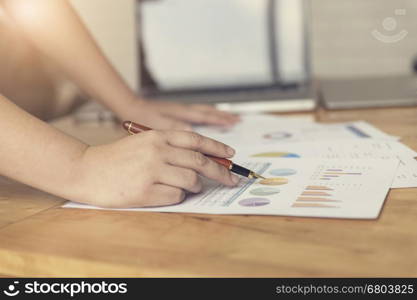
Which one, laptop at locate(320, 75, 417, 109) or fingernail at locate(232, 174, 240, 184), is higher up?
laptop at locate(320, 75, 417, 109)

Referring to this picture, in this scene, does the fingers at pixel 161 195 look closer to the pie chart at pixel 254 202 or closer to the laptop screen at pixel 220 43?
the pie chart at pixel 254 202

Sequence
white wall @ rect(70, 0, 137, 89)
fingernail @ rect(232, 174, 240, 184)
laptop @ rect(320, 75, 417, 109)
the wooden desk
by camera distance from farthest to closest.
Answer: white wall @ rect(70, 0, 137, 89)
laptop @ rect(320, 75, 417, 109)
fingernail @ rect(232, 174, 240, 184)
the wooden desk

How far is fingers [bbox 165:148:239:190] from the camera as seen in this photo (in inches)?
28.7

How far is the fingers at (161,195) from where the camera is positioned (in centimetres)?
71

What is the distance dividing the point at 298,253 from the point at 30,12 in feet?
2.95

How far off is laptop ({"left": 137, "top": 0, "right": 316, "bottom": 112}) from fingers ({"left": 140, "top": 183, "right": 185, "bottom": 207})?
73cm

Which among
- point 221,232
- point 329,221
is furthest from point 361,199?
point 221,232

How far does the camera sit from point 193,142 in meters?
0.74

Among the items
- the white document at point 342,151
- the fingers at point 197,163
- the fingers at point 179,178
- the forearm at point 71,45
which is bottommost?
the fingers at point 179,178

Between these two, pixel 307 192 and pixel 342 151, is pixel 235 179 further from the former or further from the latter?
pixel 342 151

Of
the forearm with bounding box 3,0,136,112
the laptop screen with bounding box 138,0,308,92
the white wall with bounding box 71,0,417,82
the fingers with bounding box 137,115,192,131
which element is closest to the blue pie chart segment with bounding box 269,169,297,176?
the fingers with bounding box 137,115,192,131

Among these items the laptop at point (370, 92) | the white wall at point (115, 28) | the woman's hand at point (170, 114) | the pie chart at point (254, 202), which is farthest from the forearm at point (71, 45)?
the pie chart at point (254, 202)

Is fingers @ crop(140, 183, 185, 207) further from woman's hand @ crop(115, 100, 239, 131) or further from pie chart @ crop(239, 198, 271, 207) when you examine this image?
woman's hand @ crop(115, 100, 239, 131)

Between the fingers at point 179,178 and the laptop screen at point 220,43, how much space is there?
0.77 metres
